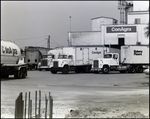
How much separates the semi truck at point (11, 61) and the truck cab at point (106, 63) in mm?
13418

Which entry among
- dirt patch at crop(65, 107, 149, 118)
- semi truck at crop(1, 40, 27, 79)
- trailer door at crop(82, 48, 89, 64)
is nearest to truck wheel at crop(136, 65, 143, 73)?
trailer door at crop(82, 48, 89, 64)

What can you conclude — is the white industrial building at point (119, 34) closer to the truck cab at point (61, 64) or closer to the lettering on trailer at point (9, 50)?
the truck cab at point (61, 64)

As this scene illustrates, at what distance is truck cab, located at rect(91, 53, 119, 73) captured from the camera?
3972cm

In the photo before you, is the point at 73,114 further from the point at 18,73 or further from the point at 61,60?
the point at 61,60

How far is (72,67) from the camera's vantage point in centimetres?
4128

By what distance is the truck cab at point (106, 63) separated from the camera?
130ft

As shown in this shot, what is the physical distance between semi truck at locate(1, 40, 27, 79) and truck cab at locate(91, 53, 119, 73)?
528 inches

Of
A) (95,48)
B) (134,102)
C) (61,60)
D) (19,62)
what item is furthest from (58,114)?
(95,48)

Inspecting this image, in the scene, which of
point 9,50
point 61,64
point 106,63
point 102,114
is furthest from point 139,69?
point 102,114

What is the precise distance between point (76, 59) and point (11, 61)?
15.8 m

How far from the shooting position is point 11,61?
26438 mm

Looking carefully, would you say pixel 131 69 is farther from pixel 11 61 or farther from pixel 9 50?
pixel 9 50

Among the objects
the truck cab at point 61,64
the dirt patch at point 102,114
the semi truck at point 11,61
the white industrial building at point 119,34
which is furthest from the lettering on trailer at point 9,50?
the white industrial building at point 119,34

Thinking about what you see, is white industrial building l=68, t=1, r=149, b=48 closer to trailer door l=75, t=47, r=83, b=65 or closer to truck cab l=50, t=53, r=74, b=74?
trailer door l=75, t=47, r=83, b=65
